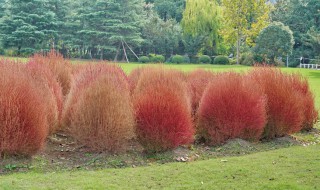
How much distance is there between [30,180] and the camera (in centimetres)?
530

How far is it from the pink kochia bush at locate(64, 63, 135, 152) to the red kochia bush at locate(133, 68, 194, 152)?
21cm

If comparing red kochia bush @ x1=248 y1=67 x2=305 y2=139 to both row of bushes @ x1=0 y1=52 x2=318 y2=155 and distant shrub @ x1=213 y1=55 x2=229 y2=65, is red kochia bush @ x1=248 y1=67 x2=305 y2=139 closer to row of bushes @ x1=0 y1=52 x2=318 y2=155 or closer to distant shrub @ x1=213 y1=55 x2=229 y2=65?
row of bushes @ x1=0 y1=52 x2=318 y2=155

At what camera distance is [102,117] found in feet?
21.1

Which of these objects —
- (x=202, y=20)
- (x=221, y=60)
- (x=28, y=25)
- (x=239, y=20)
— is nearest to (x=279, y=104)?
(x=28, y=25)

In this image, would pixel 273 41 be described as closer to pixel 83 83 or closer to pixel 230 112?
pixel 230 112

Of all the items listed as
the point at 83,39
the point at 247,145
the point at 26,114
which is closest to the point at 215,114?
the point at 247,145

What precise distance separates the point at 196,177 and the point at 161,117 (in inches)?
54.5

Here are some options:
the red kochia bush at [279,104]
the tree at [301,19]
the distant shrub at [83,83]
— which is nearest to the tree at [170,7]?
the tree at [301,19]

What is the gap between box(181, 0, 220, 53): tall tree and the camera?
42.5m

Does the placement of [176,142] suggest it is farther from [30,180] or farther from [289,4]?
[289,4]

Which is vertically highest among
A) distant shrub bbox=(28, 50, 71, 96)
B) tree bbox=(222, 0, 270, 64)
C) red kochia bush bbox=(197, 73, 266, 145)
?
tree bbox=(222, 0, 270, 64)

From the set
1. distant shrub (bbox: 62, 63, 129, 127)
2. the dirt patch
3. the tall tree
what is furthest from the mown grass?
the tall tree

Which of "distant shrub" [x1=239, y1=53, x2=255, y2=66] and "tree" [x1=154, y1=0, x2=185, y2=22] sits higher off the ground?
"tree" [x1=154, y1=0, x2=185, y2=22]

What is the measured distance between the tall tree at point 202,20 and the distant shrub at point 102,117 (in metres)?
36.5
